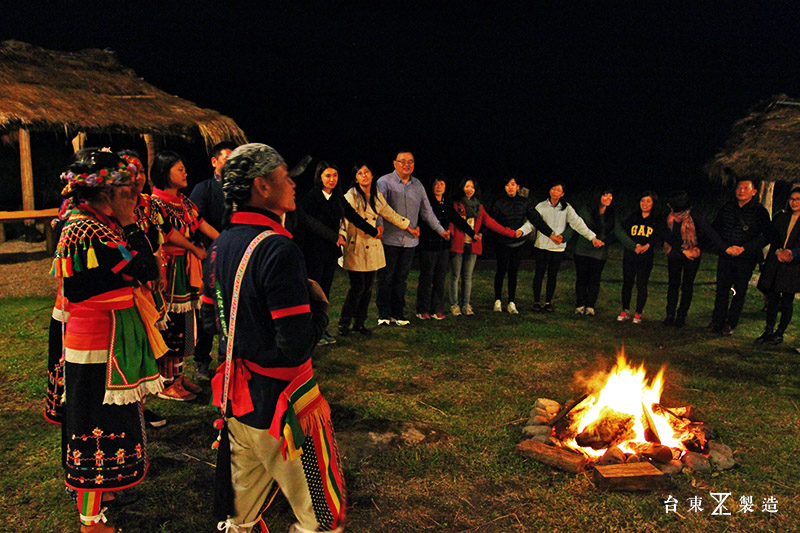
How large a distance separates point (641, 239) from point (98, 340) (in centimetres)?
677

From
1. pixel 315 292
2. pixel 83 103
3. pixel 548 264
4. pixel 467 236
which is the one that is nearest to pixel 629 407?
pixel 315 292

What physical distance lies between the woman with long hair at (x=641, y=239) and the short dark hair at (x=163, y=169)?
583 cm

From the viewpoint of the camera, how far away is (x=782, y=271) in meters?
6.59

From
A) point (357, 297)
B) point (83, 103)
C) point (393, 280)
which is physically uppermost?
point (83, 103)

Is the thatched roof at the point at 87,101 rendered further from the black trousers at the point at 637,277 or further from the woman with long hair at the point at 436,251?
the black trousers at the point at 637,277

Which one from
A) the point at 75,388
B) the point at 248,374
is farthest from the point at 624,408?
the point at 75,388

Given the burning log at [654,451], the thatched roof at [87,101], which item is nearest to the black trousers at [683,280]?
the burning log at [654,451]

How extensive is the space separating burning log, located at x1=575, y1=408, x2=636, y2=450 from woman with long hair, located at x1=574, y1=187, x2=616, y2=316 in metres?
4.06

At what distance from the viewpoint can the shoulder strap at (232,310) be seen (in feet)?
6.78

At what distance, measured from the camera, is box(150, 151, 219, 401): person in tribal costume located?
163 inches

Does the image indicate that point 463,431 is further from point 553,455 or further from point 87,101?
point 87,101

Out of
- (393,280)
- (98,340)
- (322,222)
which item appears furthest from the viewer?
(393,280)

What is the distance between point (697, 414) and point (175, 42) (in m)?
19.6

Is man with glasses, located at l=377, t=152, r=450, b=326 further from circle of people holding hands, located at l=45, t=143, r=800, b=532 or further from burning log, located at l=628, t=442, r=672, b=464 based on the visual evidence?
burning log, located at l=628, t=442, r=672, b=464
